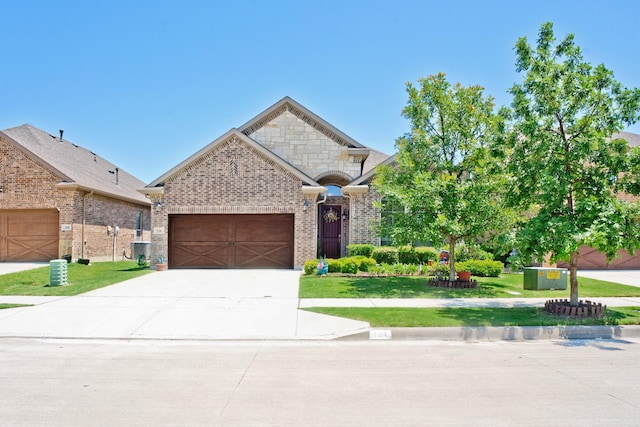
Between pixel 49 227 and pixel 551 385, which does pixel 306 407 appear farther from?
pixel 49 227

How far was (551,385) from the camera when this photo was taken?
549 centimetres

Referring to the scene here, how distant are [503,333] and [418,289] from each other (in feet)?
16.6

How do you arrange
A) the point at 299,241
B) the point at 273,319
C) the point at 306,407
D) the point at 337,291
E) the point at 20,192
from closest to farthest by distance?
the point at 306,407, the point at 273,319, the point at 337,291, the point at 299,241, the point at 20,192

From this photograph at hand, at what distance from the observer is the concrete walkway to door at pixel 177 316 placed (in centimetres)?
845

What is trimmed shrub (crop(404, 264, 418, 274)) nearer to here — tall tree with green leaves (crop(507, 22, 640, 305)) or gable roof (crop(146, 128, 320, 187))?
gable roof (crop(146, 128, 320, 187))

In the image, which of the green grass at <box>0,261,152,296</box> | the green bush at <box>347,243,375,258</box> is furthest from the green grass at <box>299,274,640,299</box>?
the green grass at <box>0,261,152,296</box>

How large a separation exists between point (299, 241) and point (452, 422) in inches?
578

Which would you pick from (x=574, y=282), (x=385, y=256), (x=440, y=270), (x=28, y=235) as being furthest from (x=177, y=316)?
(x=28, y=235)

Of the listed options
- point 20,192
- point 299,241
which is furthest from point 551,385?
point 20,192

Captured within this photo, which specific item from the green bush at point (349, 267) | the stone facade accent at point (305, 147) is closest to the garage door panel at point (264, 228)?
the green bush at point (349, 267)

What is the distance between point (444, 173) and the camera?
1503 cm

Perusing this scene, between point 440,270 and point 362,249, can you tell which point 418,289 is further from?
point 362,249

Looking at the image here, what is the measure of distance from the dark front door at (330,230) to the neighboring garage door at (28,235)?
41.3 feet

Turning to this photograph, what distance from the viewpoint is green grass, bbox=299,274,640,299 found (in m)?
12.5
